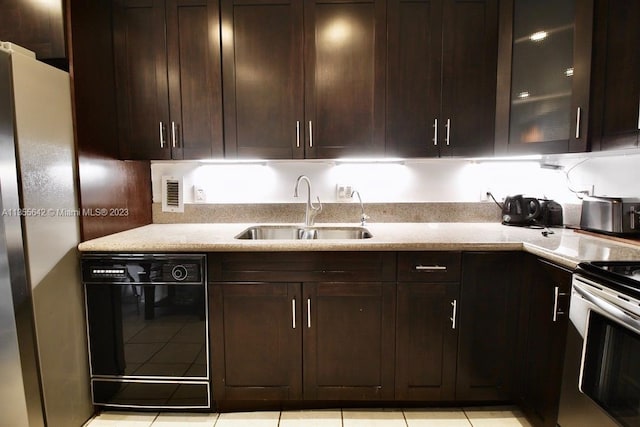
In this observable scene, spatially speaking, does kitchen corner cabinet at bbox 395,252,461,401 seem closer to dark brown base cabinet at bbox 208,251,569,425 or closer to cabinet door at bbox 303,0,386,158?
dark brown base cabinet at bbox 208,251,569,425

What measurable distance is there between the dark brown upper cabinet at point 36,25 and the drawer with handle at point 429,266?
1.93 metres

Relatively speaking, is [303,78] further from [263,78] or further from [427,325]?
[427,325]

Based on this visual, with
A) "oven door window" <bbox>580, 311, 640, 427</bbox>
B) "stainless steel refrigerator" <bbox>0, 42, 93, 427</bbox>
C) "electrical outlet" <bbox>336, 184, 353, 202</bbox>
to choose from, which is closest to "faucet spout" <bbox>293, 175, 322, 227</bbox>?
"electrical outlet" <bbox>336, 184, 353, 202</bbox>

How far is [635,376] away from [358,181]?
1.60 meters

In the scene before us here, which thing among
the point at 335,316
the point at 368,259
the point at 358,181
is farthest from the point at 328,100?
the point at 335,316

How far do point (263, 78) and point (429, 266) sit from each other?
4.46 feet

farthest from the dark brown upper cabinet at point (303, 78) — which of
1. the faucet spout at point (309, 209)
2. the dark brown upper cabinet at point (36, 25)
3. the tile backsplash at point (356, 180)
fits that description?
the dark brown upper cabinet at point (36, 25)

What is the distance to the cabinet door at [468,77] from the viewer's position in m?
1.86

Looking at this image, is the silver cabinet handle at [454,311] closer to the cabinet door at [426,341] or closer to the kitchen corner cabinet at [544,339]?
the cabinet door at [426,341]

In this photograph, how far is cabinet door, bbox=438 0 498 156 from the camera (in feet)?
6.12

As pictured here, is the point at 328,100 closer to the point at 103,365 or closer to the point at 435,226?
the point at 435,226

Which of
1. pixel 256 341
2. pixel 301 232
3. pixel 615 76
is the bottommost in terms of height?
pixel 256 341

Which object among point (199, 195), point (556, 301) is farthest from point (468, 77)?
point (199, 195)

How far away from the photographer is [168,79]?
1926 millimetres
